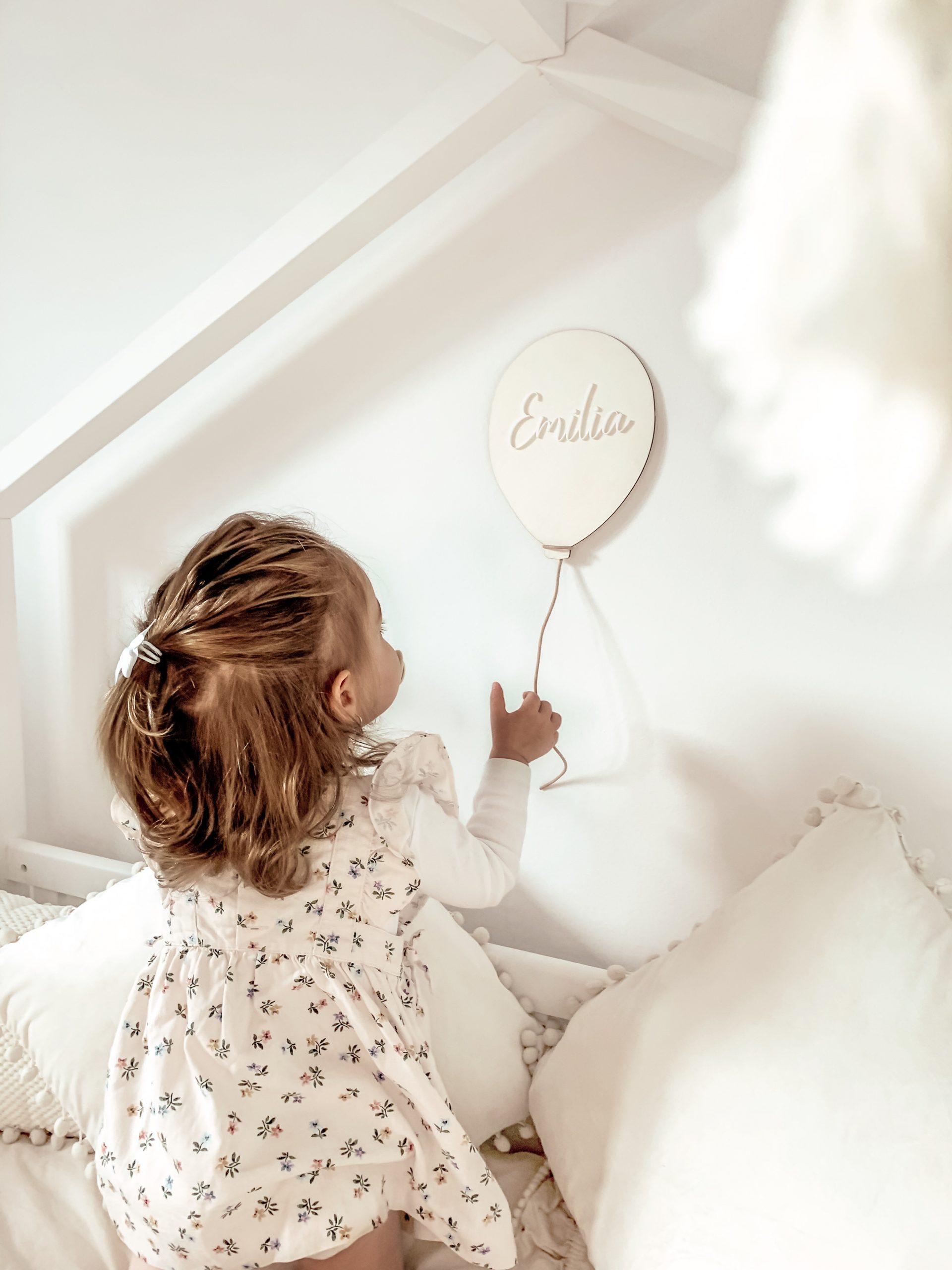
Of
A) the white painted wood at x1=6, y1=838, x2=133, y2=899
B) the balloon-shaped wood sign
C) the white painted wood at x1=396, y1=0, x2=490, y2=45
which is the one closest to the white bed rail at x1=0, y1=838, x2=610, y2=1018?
the white painted wood at x1=6, y1=838, x2=133, y2=899

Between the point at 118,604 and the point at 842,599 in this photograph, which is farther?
the point at 118,604

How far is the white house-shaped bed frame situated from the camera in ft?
2.98

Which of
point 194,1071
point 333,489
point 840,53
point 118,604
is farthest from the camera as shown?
point 118,604

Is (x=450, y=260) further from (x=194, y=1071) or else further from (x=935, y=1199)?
(x=935, y=1199)

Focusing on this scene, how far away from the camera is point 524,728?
3.46 ft

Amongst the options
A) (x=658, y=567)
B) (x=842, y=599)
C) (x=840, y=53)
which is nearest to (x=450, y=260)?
(x=658, y=567)

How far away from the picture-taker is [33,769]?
1.54 metres

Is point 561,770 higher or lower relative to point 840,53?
lower

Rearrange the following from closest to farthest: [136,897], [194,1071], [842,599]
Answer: [194,1071] < [842,599] < [136,897]

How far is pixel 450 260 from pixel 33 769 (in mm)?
1078

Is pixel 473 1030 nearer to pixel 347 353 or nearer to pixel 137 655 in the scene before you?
pixel 137 655

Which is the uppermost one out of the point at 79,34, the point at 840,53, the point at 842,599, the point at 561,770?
the point at 79,34

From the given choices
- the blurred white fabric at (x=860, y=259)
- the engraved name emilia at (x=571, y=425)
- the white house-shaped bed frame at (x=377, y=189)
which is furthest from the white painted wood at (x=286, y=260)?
the blurred white fabric at (x=860, y=259)

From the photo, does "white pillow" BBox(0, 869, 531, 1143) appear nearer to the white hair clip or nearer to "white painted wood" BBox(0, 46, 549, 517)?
the white hair clip
